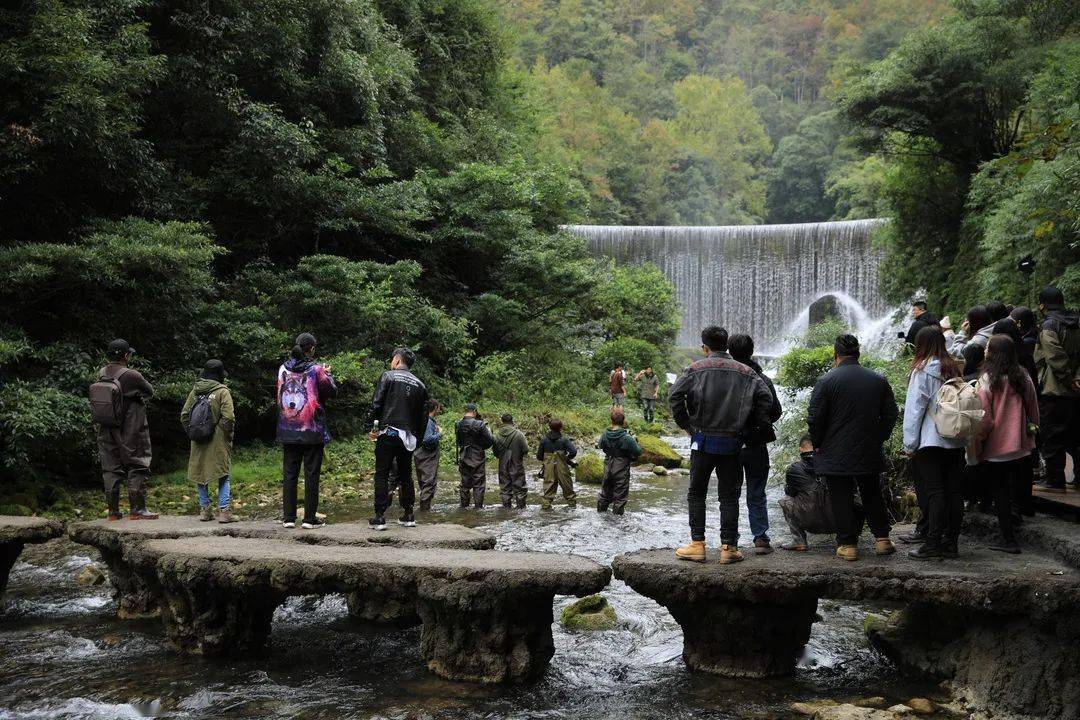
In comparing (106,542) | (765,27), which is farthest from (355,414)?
(765,27)

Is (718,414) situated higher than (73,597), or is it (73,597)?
(718,414)

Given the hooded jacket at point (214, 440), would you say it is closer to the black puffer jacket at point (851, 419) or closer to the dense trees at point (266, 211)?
the dense trees at point (266, 211)

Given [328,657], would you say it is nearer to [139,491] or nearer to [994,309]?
[139,491]

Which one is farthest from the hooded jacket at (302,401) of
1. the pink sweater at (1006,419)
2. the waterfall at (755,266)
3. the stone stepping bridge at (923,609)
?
the waterfall at (755,266)

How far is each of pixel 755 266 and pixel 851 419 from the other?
27.1 m

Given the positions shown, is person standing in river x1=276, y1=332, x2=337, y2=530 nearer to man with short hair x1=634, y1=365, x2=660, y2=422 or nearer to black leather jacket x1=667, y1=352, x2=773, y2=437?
black leather jacket x1=667, y1=352, x2=773, y2=437

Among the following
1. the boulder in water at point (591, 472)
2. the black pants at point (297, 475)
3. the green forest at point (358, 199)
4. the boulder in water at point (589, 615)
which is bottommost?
the boulder in water at point (589, 615)

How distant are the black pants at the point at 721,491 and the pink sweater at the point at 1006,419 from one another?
6.35ft

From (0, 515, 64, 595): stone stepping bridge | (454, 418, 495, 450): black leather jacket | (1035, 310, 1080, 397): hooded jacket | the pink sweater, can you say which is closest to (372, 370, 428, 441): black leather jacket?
(0, 515, 64, 595): stone stepping bridge

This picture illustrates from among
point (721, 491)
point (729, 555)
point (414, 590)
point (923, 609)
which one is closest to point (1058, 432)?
point (923, 609)

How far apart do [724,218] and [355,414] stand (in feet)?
151

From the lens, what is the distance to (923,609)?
6055mm

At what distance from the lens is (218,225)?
1781 cm

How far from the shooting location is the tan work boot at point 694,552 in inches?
238
